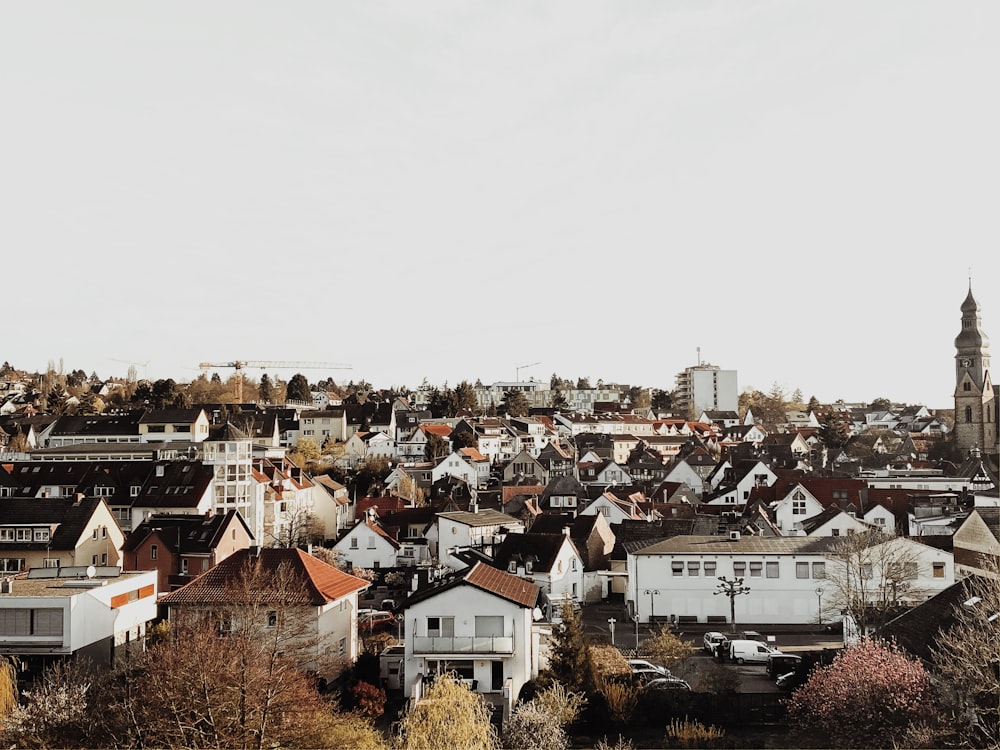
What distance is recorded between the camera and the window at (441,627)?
748 inches

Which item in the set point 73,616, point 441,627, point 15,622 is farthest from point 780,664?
point 15,622

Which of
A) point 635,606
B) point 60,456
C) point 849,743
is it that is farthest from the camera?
point 60,456

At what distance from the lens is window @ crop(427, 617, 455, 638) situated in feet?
62.3

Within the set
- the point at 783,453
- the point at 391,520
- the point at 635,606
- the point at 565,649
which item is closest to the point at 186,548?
the point at 391,520

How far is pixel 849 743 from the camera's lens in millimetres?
14188

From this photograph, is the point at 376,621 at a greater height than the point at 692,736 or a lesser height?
greater

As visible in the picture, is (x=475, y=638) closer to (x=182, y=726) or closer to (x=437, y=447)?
(x=182, y=726)

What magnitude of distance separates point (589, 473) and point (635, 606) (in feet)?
101

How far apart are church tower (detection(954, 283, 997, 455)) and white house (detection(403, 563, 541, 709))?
1824 inches

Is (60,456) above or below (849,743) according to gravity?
above

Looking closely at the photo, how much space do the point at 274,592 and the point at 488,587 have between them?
4565 mm

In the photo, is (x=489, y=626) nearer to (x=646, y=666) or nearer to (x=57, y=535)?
(x=646, y=666)

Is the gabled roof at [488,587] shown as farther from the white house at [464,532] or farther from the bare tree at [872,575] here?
the white house at [464,532]

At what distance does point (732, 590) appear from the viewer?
2470 centimetres
